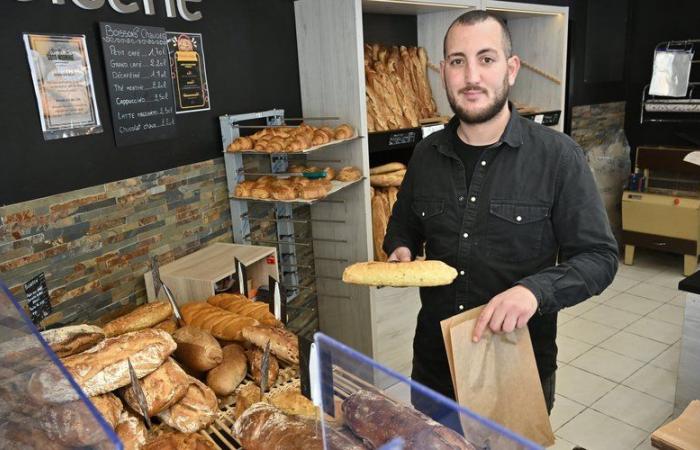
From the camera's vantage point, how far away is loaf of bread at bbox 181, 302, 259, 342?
1718 millimetres

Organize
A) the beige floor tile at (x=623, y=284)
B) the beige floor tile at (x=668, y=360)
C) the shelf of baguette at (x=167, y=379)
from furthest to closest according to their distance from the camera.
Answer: the beige floor tile at (x=623, y=284)
the beige floor tile at (x=668, y=360)
the shelf of baguette at (x=167, y=379)

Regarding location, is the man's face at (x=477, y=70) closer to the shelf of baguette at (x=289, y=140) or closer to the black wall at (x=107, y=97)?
the shelf of baguette at (x=289, y=140)

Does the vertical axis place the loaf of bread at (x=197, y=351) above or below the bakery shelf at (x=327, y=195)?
below

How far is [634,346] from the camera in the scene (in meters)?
3.80

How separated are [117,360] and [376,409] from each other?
675 mm

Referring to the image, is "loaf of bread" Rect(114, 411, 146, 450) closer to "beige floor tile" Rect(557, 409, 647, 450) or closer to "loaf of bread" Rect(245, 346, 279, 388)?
"loaf of bread" Rect(245, 346, 279, 388)

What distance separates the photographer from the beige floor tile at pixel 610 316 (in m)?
4.16

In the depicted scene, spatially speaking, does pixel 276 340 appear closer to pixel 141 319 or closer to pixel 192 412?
pixel 192 412

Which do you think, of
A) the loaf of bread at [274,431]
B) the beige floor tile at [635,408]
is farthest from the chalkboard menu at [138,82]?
the beige floor tile at [635,408]

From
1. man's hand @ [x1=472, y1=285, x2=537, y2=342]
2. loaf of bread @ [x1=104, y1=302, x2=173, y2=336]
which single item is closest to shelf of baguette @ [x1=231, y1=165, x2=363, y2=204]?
loaf of bread @ [x1=104, y1=302, x2=173, y2=336]

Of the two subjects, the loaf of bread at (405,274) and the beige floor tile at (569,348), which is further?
the beige floor tile at (569,348)

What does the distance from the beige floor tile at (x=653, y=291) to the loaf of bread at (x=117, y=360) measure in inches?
171

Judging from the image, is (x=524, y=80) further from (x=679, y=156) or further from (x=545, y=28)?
(x=679, y=156)

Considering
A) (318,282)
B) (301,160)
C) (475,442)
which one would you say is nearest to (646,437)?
(318,282)
